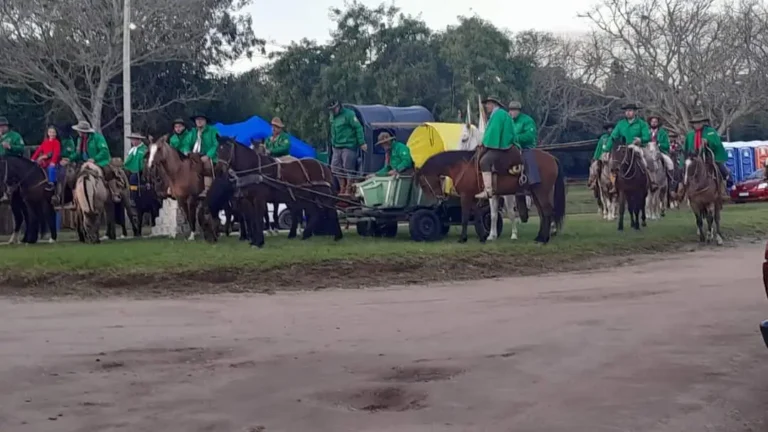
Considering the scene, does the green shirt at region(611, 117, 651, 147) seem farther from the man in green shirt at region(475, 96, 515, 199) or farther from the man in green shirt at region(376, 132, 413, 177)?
the man in green shirt at region(376, 132, 413, 177)

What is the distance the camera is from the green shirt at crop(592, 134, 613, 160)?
2438cm

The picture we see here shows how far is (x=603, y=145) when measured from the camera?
88.2 feet

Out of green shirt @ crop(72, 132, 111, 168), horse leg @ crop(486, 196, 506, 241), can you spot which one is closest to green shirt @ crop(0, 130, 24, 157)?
green shirt @ crop(72, 132, 111, 168)

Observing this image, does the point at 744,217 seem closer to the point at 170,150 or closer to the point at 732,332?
the point at 170,150

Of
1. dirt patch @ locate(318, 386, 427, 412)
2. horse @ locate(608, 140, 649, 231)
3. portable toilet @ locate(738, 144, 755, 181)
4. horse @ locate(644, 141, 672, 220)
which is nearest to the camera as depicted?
dirt patch @ locate(318, 386, 427, 412)

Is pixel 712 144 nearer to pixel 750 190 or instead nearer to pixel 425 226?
pixel 425 226

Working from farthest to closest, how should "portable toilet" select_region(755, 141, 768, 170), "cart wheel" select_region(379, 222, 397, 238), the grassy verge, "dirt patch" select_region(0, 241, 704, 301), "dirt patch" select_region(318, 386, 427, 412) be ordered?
"portable toilet" select_region(755, 141, 768, 170)
"cart wheel" select_region(379, 222, 397, 238)
the grassy verge
"dirt patch" select_region(0, 241, 704, 301)
"dirt patch" select_region(318, 386, 427, 412)

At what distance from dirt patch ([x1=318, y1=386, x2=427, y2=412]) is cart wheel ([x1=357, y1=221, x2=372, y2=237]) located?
13.8 m

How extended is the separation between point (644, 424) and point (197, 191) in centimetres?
1321

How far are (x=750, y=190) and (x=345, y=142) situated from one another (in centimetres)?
2432

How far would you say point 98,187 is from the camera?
64.4ft

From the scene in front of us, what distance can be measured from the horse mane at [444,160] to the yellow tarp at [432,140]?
1.57 meters

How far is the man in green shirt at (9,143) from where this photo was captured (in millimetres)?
19672

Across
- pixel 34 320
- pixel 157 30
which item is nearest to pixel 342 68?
pixel 157 30
